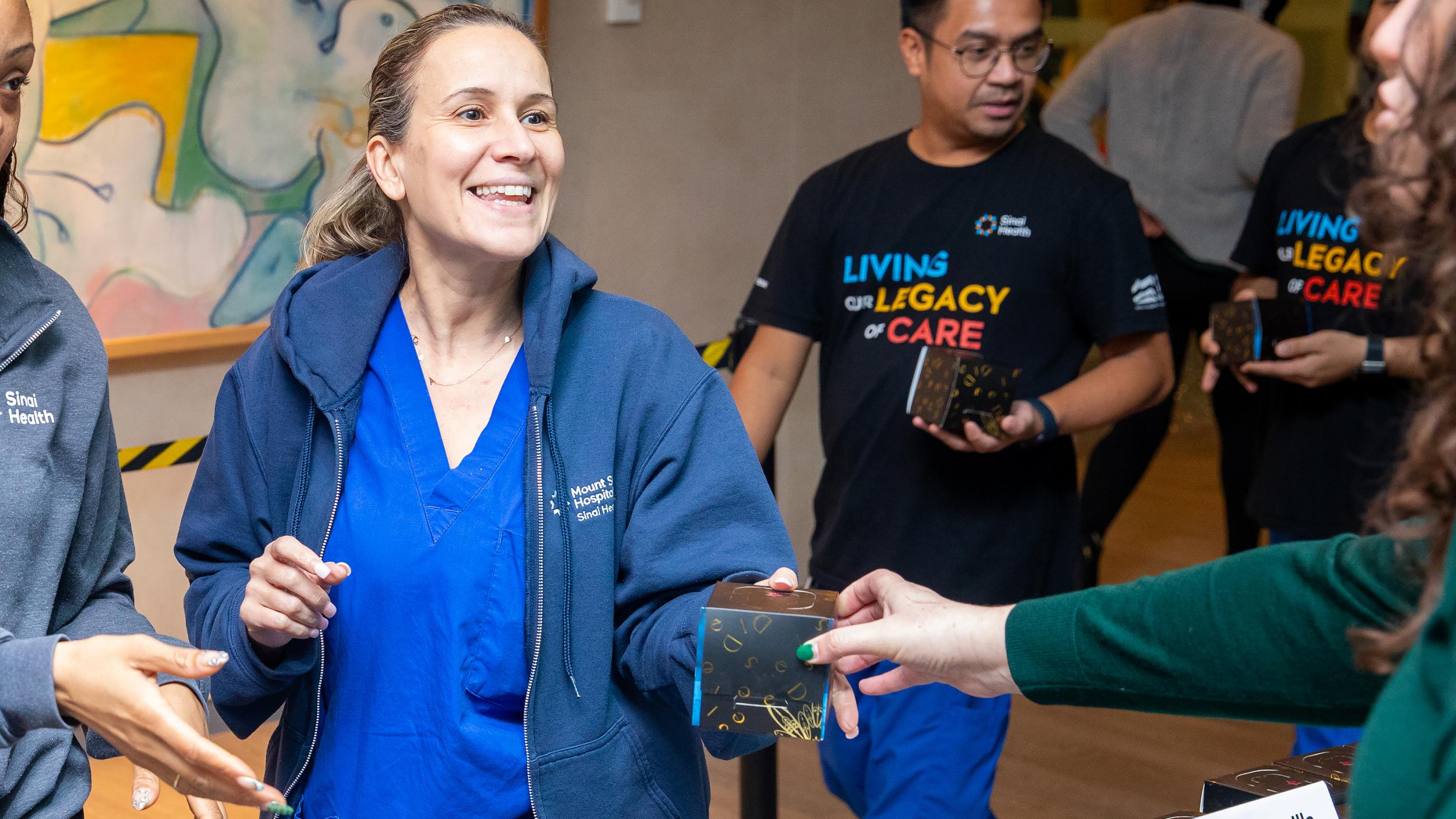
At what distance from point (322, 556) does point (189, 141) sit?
223 centimetres

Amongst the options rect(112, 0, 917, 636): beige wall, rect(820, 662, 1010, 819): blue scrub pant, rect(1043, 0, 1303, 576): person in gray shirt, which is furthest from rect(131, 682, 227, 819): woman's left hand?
rect(1043, 0, 1303, 576): person in gray shirt

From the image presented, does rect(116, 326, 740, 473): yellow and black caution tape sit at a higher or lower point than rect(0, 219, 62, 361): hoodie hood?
lower

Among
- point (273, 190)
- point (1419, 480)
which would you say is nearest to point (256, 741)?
→ point (273, 190)

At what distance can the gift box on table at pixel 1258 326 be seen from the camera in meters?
2.90

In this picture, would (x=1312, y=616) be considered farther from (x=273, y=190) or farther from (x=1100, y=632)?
(x=273, y=190)

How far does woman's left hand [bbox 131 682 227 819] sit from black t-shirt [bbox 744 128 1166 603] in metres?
1.45

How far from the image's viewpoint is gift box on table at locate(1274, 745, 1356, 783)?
160 cm

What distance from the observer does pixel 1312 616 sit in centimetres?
130

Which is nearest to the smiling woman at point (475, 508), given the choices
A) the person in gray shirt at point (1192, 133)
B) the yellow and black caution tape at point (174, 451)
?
the yellow and black caution tape at point (174, 451)

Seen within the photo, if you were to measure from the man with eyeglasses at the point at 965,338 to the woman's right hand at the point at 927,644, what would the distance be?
0.98m

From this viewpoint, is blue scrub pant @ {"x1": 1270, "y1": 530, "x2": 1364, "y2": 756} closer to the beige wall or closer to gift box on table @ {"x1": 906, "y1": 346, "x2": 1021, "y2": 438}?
gift box on table @ {"x1": 906, "y1": 346, "x2": 1021, "y2": 438}

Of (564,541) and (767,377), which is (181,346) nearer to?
(767,377)

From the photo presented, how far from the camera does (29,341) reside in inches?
61.2

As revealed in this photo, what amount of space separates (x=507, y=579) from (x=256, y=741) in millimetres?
2540
